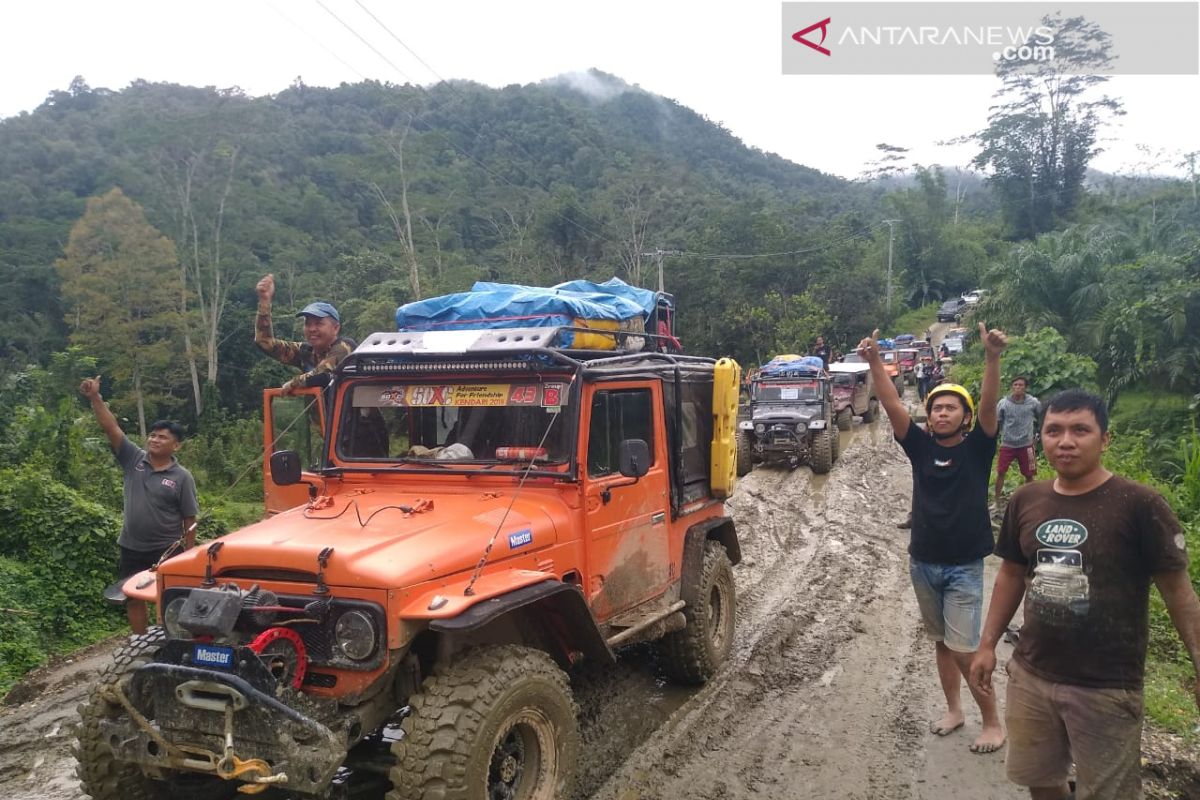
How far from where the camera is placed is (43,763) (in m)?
4.41

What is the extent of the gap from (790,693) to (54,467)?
885 cm

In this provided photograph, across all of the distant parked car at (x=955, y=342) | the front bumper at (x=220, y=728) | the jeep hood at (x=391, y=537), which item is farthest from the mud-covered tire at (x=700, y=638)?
the distant parked car at (x=955, y=342)

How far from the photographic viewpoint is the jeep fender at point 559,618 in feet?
11.5

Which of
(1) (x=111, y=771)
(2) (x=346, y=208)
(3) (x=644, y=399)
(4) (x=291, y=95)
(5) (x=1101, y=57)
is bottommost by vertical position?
(1) (x=111, y=771)

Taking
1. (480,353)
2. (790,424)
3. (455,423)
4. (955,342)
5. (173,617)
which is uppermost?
(480,353)

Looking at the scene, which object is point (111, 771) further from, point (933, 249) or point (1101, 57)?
point (1101, 57)

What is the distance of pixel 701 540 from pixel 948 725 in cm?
179

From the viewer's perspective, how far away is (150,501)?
5.16 m

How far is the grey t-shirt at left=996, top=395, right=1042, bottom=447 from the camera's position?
9430 millimetres

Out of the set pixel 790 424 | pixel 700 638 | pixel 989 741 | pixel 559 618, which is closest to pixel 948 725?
pixel 989 741

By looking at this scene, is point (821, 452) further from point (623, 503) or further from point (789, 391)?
point (623, 503)

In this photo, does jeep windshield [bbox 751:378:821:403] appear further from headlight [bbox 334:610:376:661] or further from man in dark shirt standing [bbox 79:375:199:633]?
headlight [bbox 334:610:376:661]

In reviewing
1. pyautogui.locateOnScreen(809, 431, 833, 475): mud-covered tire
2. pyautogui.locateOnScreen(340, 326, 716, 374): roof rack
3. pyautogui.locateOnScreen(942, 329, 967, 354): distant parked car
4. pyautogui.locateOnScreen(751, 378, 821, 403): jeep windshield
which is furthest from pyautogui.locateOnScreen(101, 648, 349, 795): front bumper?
pyautogui.locateOnScreen(942, 329, 967, 354): distant parked car

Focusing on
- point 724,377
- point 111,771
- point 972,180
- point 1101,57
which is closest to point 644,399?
point 724,377
